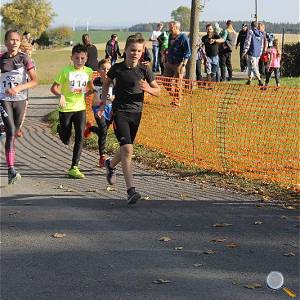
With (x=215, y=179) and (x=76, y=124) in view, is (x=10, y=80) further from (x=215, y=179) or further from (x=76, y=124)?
(x=215, y=179)

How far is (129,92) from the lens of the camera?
805 cm

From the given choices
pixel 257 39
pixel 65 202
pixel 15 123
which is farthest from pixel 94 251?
pixel 257 39

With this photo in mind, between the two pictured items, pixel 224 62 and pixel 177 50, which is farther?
pixel 224 62

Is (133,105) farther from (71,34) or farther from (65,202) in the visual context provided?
(71,34)

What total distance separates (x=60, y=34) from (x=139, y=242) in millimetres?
127096

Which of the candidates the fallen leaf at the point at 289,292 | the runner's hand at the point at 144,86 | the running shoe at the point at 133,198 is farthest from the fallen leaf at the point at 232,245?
the runner's hand at the point at 144,86

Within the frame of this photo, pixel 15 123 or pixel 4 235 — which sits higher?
pixel 15 123

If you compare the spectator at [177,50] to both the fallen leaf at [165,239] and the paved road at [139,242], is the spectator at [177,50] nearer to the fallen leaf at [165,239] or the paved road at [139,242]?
the paved road at [139,242]

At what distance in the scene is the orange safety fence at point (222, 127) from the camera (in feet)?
34.6

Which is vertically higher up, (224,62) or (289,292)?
(224,62)

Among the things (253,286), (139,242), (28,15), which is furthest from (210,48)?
(28,15)

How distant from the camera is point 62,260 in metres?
5.76

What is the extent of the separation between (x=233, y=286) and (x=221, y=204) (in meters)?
2.75

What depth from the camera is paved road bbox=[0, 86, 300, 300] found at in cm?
506
